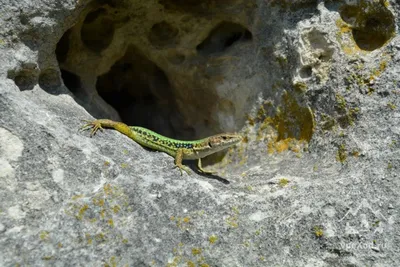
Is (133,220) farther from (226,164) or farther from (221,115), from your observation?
(221,115)

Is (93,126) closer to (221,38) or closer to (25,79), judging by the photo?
(25,79)

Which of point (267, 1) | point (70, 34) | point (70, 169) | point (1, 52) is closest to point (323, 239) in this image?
point (70, 169)

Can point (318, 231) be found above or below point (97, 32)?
below

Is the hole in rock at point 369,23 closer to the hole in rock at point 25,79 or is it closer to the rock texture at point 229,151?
the rock texture at point 229,151

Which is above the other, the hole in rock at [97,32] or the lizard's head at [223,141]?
the hole in rock at [97,32]

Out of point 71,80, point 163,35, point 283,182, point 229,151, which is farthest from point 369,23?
point 71,80

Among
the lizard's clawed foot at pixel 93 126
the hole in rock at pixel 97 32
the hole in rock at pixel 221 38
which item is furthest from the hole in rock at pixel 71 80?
the hole in rock at pixel 221 38

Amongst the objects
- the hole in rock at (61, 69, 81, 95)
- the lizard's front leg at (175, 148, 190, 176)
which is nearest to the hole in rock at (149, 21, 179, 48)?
the hole in rock at (61, 69, 81, 95)
